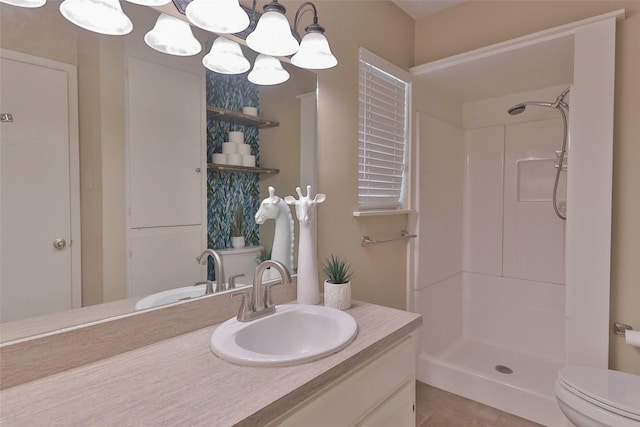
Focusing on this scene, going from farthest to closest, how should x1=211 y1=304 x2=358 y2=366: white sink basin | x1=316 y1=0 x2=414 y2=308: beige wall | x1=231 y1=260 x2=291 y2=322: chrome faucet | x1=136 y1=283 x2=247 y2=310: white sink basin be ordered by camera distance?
x1=316 y1=0 x2=414 y2=308: beige wall < x1=231 y1=260 x2=291 y2=322: chrome faucet < x1=136 y1=283 x2=247 y2=310: white sink basin < x1=211 y1=304 x2=358 y2=366: white sink basin

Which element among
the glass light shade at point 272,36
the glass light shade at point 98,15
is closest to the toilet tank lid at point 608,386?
the glass light shade at point 272,36

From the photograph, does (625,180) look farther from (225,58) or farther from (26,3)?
(26,3)

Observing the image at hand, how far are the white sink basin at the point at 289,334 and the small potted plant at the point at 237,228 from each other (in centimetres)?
30

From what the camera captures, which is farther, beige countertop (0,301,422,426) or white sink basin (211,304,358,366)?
white sink basin (211,304,358,366)

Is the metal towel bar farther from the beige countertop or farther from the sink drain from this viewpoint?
the sink drain

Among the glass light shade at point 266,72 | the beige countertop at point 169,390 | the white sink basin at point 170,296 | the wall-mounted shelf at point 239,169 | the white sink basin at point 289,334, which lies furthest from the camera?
the glass light shade at point 266,72

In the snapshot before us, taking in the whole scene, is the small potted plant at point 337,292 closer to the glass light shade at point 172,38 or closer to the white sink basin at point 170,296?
the white sink basin at point 170,296

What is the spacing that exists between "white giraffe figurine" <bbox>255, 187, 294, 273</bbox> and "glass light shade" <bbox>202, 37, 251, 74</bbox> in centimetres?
→ 50

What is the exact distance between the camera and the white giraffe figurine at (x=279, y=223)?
4.82ft

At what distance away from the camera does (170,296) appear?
115 cm

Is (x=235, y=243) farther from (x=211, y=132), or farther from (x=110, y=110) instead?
(x=110, y=110)

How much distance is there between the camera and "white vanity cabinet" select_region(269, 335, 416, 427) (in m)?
0.87

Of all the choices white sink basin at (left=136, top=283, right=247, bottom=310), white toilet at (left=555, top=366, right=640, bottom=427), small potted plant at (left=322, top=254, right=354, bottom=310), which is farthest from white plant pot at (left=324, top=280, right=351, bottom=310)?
white toilet at (left=555, top=366, right=640, bottom=427)

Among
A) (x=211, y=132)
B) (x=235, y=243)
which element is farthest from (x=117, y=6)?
(x=235, y=243)
